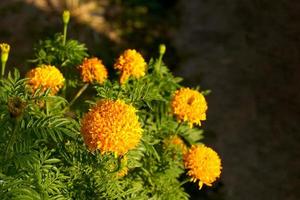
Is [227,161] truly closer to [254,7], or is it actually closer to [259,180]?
[259,180]

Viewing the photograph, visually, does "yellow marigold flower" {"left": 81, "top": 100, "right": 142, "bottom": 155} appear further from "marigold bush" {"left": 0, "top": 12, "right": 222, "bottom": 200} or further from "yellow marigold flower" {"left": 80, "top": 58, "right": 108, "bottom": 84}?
"yellow marigold flower" {"left": 80, "top": 58, "right": 108, "bottom": 84}

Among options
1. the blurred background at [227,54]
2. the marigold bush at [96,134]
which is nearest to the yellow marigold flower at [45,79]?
the marigold bush at [96,134]

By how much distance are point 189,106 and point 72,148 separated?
550mm

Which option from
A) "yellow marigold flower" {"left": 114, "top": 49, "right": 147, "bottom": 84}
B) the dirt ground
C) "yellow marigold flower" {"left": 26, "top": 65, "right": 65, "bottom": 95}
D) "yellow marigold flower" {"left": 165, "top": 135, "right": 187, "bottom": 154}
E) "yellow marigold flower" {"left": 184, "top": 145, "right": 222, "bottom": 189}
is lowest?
"yellow marigold flower" {"left": 184, "top": 145, "right": 222, "bottom": 189}

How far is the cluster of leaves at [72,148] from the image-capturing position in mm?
2035

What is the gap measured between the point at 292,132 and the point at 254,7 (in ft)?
5.54

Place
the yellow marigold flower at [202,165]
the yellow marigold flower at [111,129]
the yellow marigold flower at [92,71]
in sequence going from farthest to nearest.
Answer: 1. the yellow marigold flower at [92,71]
2. the yellow marigold flower at [202,165]
3. the yellow marigold flower at [111,129]

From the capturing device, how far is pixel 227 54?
527 cm

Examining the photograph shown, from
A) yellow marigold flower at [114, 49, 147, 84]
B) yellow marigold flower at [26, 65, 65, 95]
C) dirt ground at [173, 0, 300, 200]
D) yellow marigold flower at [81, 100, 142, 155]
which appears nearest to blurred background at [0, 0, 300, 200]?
dirt ground at [173, 0, 300, 200]

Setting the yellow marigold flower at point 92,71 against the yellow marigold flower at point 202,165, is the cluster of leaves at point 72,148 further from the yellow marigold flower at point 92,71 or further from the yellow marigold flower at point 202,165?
the yellow marigold flower at point 202,165

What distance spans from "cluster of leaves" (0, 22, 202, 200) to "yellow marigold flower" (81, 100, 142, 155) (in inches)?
4.7

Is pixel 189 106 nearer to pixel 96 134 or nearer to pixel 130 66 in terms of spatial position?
pixel 130 66

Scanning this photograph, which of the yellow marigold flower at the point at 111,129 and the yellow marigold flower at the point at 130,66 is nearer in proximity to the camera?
the yellow marigold flower at the point at 111,129

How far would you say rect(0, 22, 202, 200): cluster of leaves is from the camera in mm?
2035
